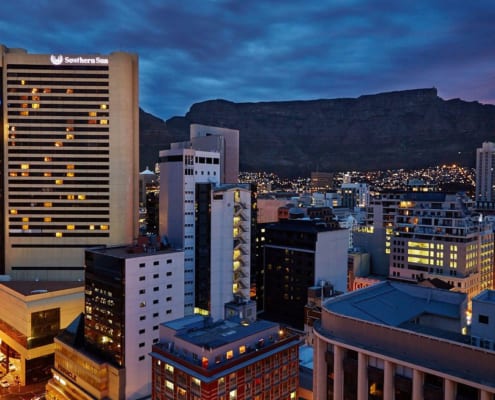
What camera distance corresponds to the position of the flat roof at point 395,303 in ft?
145

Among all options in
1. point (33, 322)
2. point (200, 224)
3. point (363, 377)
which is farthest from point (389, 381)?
point (33, 322)

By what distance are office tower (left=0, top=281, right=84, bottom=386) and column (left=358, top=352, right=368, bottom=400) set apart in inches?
3116

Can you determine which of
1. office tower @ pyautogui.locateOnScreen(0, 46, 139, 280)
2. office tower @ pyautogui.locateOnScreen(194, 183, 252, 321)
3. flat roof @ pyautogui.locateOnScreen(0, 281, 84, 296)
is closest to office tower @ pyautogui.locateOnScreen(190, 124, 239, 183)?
office tower @ pyautogui.locateOnScreen(0, 46, 139, 280)

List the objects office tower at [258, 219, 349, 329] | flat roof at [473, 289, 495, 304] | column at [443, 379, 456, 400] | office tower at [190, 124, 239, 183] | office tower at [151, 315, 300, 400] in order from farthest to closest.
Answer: office tower at [190, 124, 239, 183] < office tower at [258, 219, 349, 329] < office tower at [151, 315, 300, 400] < flat roof at [473, 289, 495, 304] < column at [443, 379, 456, 400]

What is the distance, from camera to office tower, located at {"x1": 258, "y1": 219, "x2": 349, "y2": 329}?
110125 millimetres

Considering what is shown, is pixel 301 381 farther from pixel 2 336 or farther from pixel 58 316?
pixel 2 336

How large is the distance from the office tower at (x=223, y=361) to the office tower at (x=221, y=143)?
8503cm

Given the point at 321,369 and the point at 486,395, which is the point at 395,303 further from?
the point at 486,395

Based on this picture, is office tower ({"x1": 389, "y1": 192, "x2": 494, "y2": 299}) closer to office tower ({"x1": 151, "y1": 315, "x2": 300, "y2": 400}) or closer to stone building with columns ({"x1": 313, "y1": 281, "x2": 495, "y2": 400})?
Answer: office tower ({"x1": 151, "y1": 315, "x2": 300, "y2": 400})

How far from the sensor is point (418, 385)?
116 feet

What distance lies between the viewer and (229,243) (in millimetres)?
100625

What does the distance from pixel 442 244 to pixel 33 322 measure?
108841 mm

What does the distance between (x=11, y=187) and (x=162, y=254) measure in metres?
66.0

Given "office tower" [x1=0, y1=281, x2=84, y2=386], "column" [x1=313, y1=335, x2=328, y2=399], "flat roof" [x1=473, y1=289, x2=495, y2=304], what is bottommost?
"office tower" [x1=0, y1=281, x2=84, y2=386]
